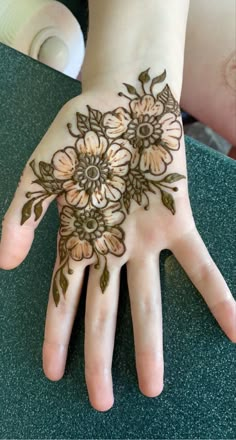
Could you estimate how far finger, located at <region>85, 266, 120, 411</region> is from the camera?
1.54ft

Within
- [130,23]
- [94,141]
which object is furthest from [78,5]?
[94,141]

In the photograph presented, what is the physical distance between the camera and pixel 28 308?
1.70 ft

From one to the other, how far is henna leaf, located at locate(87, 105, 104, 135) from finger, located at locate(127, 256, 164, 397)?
13 centimetres

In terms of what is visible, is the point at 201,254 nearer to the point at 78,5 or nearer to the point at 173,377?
the point at 173,377

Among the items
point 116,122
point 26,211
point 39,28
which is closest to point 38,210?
point 26,211

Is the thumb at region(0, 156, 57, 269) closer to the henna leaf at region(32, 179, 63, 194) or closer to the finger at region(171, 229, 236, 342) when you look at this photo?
the henna leaf at region(32, 179, 63, 194)

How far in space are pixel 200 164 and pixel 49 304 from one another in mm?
206

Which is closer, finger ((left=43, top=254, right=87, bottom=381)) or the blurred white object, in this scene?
finger ((left=43, top=254, right=87, bottom=381))

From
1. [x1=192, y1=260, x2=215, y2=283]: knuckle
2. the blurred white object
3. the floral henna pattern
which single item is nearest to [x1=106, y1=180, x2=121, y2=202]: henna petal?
the floral henna pattern

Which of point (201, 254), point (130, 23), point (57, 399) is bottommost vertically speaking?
point (57, 399)

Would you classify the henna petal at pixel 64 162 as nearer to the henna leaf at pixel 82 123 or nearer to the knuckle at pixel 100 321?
the henna leaf at pixel 82 123

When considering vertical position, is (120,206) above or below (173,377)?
above

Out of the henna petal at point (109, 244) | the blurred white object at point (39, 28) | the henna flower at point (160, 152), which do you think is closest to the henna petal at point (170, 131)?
the henna flower at point (160, 152)

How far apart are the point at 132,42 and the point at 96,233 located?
0.67ft
